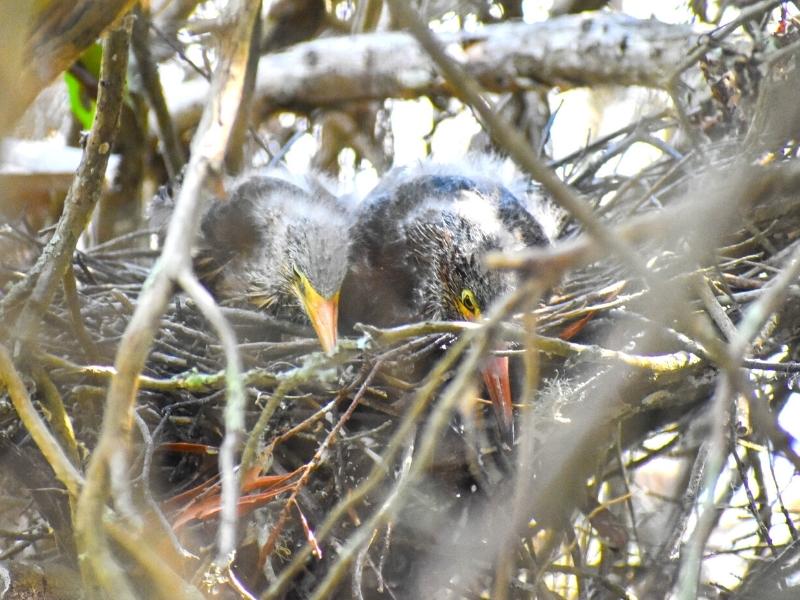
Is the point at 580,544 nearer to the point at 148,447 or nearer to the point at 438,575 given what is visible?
the point at 438,575

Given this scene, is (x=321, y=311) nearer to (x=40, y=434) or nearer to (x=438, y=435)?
(x=438, y=435)

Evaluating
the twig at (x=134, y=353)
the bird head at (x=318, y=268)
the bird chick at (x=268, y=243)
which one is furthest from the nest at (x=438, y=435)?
the twig at (x=134, y=353)

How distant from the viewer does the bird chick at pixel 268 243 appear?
8.84 feet

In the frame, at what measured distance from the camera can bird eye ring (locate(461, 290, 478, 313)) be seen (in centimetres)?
250

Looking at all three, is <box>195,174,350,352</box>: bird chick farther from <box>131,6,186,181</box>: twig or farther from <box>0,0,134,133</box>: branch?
<box>0,0,134,133</box>: branch

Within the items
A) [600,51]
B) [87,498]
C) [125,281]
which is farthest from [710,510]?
[600,51]

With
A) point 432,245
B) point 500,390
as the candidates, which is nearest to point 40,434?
point 500,390

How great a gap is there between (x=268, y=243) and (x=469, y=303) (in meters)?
0.70

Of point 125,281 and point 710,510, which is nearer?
point 710,510

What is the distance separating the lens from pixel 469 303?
2.51m

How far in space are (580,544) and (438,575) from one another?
0.49m

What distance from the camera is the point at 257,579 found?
1966 millimetres

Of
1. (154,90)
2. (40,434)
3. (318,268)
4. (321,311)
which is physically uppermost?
(154,90)

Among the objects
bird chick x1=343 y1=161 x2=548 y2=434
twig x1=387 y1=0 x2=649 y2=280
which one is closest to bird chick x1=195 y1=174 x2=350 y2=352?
bird chick x1=343 y1=161 x2=548 y2=434
